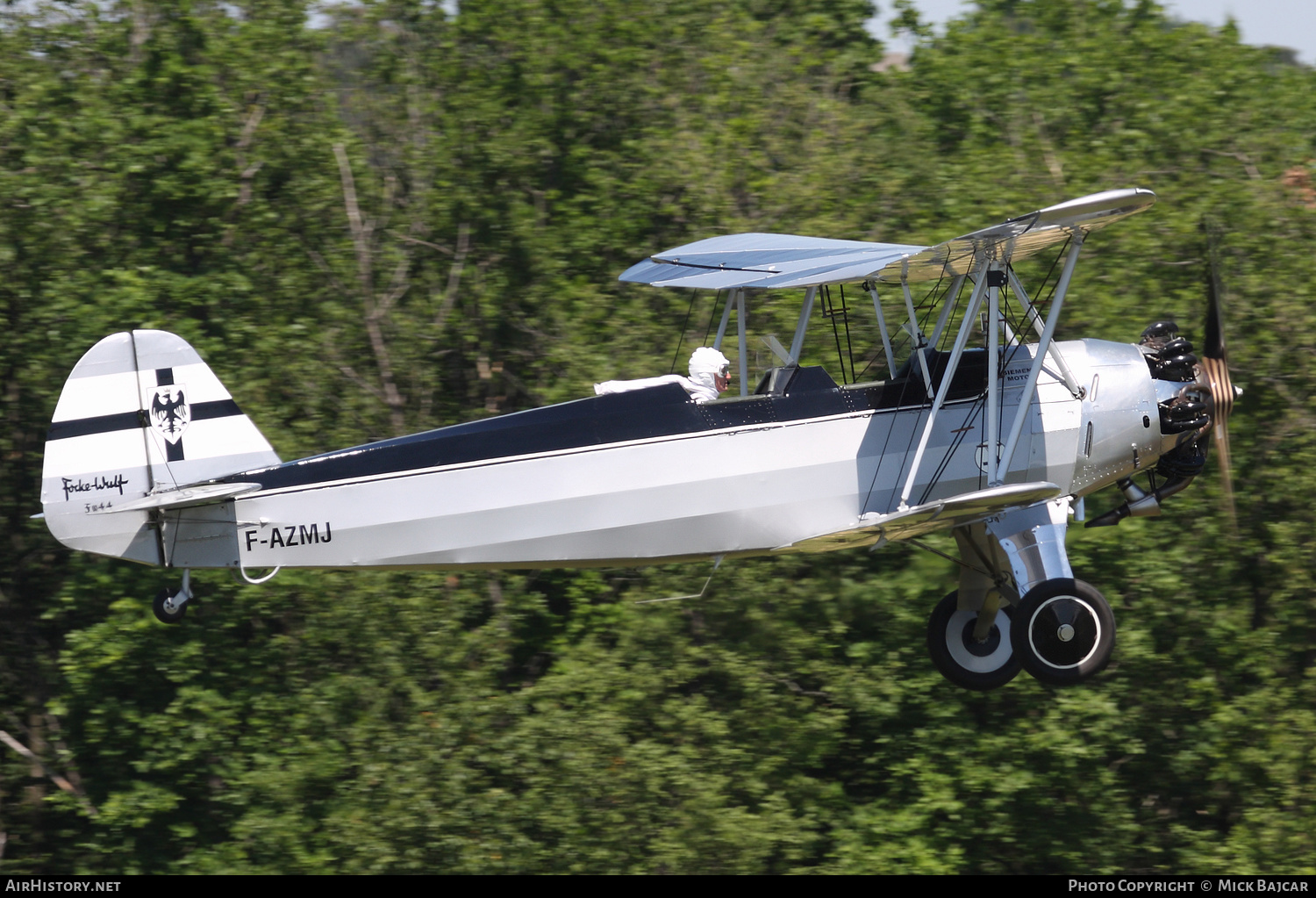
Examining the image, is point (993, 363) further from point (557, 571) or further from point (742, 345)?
point (557, 571)

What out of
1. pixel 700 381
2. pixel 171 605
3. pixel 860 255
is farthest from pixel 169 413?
pixel 860 255

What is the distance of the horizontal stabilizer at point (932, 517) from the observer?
748 centimetres

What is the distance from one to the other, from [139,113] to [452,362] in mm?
4048

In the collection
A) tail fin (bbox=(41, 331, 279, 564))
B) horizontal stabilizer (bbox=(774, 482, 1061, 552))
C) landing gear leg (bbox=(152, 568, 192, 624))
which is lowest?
landing gear leg (bbox=(152, 568, 192, 624))

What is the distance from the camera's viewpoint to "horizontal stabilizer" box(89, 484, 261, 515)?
815 cm

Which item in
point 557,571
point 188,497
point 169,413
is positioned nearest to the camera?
point 188,497

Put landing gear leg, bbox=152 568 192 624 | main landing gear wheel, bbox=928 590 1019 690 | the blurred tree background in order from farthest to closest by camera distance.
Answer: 1. the blurred tree background
2. main landing gear wheel, bbox=928 590 1019 690
3. landing gear leg, bbox=152 568 192 624

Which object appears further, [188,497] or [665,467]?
[665,467]

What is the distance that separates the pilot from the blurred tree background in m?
4.19

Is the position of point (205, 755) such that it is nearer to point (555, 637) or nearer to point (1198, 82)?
point (555, 637)

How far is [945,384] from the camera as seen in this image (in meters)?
8.53

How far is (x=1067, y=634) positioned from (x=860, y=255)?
2773 millimetres

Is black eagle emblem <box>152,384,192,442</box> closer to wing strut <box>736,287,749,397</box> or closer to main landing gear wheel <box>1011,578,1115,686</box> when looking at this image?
wing strut <box>736,287,749,397</box>

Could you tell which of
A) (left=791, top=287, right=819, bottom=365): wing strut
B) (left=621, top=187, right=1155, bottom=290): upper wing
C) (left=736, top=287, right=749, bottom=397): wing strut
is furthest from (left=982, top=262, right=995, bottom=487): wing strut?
(left=736, top=287, right=749, bottom=397): wing strut
